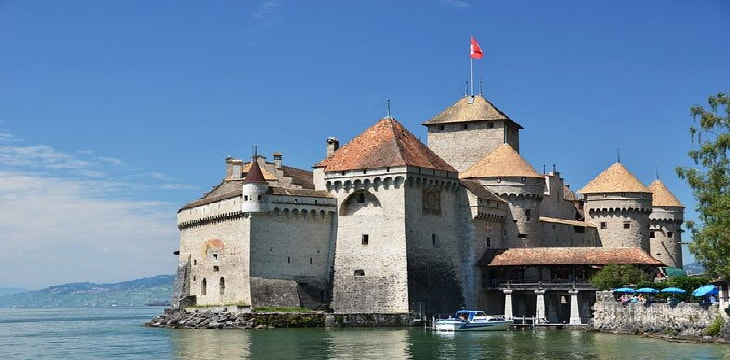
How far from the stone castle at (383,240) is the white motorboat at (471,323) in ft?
8.47

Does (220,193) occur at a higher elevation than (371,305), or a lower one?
higher

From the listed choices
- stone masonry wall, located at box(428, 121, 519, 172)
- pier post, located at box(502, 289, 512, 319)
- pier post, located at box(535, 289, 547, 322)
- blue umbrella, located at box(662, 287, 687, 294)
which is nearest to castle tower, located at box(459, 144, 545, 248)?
stone masonry wall, located at box(428, 121, 519, 172)

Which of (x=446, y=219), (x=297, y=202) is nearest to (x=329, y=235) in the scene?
(x=297, y=202)

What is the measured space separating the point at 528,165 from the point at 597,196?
7.75 m

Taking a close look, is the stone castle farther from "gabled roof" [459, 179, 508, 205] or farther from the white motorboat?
the white motorboat

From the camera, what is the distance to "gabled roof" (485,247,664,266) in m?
64.7

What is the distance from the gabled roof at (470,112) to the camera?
79562 millimetres

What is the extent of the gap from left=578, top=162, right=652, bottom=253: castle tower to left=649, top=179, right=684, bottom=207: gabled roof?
6.76m

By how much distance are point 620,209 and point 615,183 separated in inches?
77.8

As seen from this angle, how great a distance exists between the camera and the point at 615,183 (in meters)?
78.3

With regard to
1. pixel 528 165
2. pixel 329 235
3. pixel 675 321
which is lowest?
pixel 675 321

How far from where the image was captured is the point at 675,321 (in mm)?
51625

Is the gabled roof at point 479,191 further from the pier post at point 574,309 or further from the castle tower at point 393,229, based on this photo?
the pier post at point 574,309

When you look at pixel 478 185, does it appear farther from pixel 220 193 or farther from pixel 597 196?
pixel 220 193
